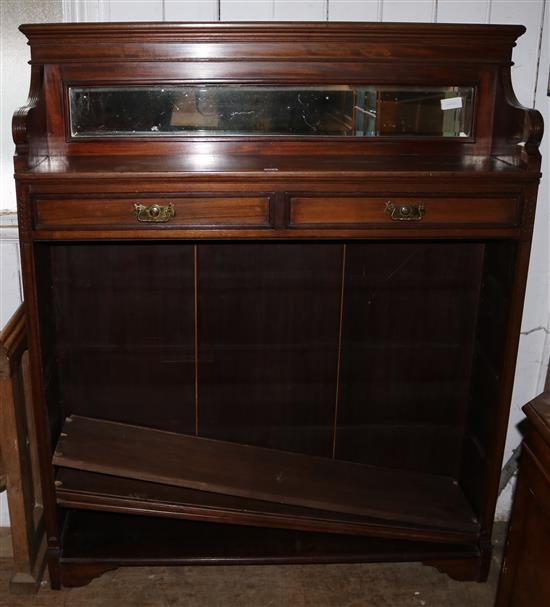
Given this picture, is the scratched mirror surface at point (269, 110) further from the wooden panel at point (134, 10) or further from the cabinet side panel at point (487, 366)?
the cabinet side panel at point (487, 366)

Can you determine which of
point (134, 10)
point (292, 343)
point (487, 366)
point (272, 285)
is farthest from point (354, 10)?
point (487, 366)

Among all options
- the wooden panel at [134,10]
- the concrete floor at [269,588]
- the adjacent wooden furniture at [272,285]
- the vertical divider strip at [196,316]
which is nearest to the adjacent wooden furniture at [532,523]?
the adjacent wooden furniture at [272,285]

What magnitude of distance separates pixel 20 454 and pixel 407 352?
4.43ft

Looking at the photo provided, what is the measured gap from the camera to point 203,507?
7.90ft

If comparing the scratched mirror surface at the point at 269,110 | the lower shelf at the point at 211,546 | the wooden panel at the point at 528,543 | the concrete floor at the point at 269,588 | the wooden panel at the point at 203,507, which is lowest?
the concrete floor at the point at 269,588

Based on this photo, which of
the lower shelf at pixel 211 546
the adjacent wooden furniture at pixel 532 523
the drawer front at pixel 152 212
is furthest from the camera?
the lower shelf at pixel 211 546

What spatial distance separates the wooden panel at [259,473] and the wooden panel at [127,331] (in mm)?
87

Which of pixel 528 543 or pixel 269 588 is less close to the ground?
pixel 528 543

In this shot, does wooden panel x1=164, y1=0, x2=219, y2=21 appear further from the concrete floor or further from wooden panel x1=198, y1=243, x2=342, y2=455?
the concrete floor

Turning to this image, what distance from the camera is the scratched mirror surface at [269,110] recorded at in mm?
2291

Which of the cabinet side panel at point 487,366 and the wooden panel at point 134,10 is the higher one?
the wooden panel at point 134,10

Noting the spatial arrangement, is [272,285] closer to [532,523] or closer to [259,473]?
[259,473]

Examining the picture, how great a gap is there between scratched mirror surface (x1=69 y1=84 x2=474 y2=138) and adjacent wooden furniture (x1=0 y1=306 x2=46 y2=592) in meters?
0.68

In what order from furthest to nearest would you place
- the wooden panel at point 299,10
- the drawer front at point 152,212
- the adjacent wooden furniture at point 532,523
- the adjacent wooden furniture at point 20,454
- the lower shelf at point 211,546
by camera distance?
the lower shelf at point 211,546 → the wooden panel at point 299,10 → the adjacent wooden furniture at point 20,454 → the drawer front at point 152,212 → the adjacent wooden furniture at point 532,523
